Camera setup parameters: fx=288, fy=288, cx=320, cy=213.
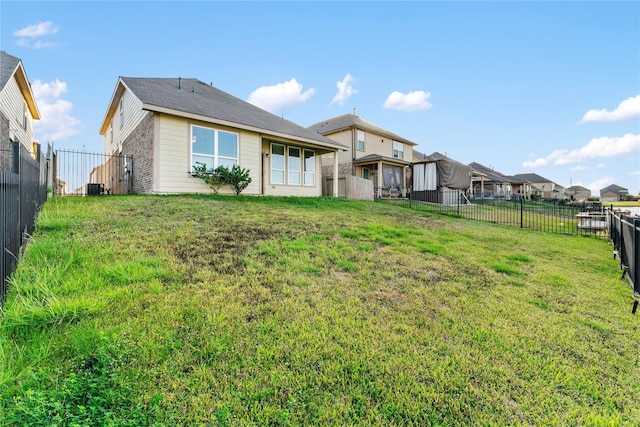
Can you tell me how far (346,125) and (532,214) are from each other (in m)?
14.3

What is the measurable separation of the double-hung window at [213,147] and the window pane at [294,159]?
133 inches

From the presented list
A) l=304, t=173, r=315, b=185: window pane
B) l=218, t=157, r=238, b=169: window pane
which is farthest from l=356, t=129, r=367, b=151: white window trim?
l=218, t=157, r=238, b=169: window pane

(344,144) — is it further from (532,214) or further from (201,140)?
(201,140)

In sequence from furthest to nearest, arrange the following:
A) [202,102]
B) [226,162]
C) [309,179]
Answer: [309,179] < [202,102] < [226,162]

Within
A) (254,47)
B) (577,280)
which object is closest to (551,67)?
(577,280)

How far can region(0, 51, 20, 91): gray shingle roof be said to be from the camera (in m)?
12.3

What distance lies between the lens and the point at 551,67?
1371cm

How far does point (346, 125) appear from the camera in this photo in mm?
23688

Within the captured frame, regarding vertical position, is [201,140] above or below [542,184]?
below

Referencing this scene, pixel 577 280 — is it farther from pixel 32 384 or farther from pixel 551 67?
pixel 551 67

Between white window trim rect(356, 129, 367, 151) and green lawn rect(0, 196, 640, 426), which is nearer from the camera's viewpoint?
green lawn rect(0, 196, 640, 426)

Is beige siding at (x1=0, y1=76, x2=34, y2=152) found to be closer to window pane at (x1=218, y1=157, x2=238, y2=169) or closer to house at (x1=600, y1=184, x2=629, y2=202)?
window pane at (x1=218, y1=157, x2=238, y2=169)

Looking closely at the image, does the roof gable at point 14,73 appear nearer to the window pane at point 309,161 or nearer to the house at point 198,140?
the house at point 198,140

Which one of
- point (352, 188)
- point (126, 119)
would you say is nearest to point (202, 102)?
point (126, 119)
